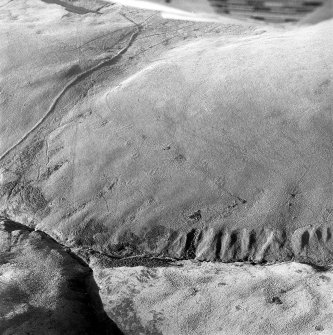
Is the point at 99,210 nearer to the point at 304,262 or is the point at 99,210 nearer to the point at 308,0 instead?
the point at 304,262

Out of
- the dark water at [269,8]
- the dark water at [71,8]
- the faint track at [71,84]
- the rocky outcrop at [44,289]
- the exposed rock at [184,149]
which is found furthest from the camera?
the dark water at [71,8]

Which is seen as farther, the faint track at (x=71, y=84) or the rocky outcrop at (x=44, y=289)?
the faint track at (x=71, y=84)

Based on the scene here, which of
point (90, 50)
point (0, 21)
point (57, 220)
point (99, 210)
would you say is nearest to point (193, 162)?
point (99, 210)

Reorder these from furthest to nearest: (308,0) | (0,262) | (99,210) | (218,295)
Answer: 1. (99,210)
2. (0,262)
3. (218,295)
4. (308,0)

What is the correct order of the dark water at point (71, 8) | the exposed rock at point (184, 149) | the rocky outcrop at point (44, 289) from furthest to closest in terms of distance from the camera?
the dark water at point (71, 8) → the exposed rock at point (184, 149) → the rocky outcrop at point (44, 289)

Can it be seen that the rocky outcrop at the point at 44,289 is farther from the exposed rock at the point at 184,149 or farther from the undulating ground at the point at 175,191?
the exposed rock at the point at 184,149

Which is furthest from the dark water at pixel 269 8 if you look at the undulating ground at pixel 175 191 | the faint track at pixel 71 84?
the faint track at pixel 71 84

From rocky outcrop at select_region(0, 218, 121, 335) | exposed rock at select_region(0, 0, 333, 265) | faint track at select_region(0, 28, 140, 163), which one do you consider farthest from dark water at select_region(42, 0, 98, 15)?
rocky outcrop at select_region(0, 218, 121, 335)

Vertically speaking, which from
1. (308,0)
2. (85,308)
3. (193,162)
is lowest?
(85,308)

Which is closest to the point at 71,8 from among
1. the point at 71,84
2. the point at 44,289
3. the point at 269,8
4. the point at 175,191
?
the point at 71,84
